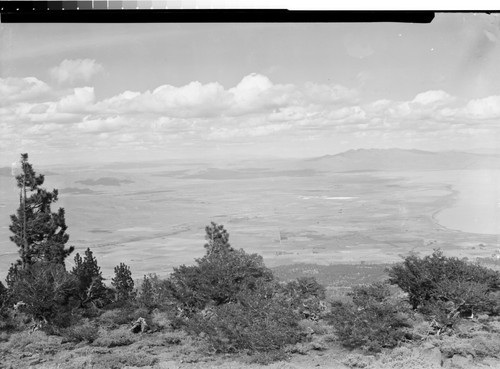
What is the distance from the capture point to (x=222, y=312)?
14.4ft

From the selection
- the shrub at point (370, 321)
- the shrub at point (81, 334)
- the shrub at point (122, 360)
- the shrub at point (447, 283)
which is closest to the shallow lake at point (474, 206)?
the shrub at point (447, 283)

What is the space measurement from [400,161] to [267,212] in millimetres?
1494

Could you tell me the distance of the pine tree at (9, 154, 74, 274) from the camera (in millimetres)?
4566

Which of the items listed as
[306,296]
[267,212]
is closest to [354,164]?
[267,212]

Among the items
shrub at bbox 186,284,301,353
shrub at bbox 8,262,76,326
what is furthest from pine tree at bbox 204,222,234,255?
shrub at bbox 8,262,76,326

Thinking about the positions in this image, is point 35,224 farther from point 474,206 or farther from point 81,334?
point 474,206

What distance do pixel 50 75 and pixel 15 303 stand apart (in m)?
1.99

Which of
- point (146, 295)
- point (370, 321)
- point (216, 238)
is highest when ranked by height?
point (216, 238)

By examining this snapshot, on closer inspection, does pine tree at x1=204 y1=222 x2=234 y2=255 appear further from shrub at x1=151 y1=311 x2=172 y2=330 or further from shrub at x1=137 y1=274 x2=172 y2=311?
shrub at x1=151 y1=311 x2=172 y2=330

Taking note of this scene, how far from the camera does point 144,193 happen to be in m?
5.42

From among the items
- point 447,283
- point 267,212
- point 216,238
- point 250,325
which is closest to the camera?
point 250,325

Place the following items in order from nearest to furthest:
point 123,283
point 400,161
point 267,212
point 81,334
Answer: point 81,334 → point 123,283 → point 267,212 → point 400,161

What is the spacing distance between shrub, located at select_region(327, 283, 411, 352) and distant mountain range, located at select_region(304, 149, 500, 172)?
4.86 feet

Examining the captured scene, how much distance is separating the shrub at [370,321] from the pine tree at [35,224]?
95.3 inches
